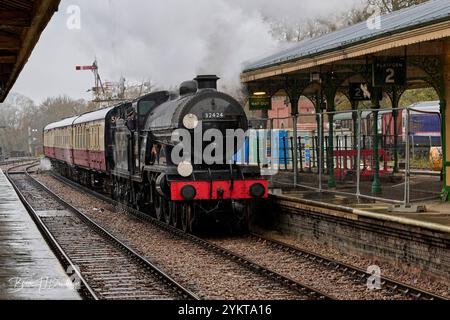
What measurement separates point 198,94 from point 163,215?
331 centimetres

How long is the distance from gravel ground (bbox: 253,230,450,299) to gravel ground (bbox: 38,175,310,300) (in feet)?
5.66

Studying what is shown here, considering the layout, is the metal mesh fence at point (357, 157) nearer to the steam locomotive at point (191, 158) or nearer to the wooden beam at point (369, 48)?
the wooden beam at point (369, 48)

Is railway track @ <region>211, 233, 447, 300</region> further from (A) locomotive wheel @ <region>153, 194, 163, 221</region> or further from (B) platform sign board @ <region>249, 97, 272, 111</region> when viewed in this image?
(B) platform sign board @ <region>249, 97, 272, 111</region>

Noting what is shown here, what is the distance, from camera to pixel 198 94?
14.6 meters

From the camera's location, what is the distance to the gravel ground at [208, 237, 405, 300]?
9.34 metres

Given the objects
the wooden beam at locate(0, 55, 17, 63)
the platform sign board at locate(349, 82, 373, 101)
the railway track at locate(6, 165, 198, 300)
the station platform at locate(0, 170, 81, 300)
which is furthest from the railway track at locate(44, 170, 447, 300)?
the platform sign board at locate(349, 82, 373, 101)

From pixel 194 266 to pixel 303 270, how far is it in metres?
1.64

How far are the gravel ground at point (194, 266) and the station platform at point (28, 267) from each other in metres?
1.58

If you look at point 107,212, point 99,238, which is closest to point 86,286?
point 99,238

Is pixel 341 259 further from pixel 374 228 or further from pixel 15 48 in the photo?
pixel 15 48

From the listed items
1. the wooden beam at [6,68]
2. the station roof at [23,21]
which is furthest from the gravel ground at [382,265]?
the wooden beam at [6,68]

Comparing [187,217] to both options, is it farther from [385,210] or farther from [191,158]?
[385,210]

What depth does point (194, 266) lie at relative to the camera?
11.5m

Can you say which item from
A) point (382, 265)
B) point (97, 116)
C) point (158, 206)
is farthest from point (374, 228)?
point (97, 116)
